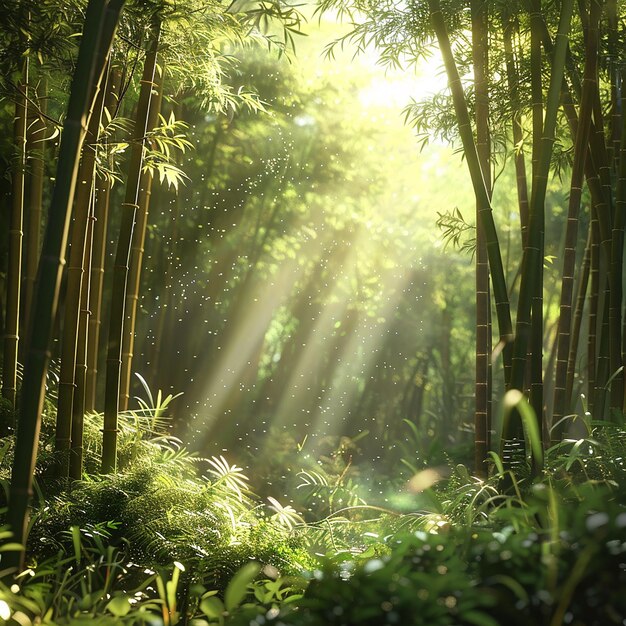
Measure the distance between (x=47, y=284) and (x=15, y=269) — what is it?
1.99m

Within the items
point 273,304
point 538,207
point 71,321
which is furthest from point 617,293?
point 273,304

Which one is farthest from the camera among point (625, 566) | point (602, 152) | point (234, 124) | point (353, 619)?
point (234, 124)

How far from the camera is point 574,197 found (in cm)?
306

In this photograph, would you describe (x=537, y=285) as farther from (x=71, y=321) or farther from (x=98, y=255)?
(x=98, y=255)

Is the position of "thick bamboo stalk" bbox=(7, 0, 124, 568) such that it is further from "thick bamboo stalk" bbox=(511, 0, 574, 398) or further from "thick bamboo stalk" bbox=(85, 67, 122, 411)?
"thick bamboo stalk" bbox=(85, 67, 122, 411)

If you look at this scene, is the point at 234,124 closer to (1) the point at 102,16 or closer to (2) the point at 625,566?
(1) the point at 102,16

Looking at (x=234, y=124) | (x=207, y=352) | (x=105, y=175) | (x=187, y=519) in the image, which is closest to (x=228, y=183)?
(x=234, y=124)

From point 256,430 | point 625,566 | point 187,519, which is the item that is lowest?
point 256,430

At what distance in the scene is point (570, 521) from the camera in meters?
1.20

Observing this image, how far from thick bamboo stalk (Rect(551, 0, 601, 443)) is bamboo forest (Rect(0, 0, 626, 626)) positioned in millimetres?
15

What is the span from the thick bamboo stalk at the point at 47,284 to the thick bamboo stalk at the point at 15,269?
5.91ft

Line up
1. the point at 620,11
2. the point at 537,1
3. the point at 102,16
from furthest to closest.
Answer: the point at 620,11 → the point at 537,1 → the point at 102,16

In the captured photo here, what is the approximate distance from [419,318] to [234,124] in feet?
20.0

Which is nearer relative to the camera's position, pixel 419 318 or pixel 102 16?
pixel 102 16
